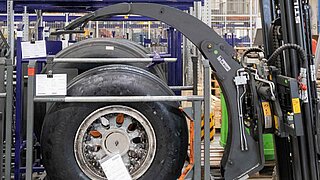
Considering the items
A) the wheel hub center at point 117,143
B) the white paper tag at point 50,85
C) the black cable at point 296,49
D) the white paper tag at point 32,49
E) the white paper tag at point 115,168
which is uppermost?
the white paper tag at point 32,49

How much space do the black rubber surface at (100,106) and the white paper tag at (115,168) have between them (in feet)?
0.52

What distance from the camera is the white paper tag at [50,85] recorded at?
2.86 m

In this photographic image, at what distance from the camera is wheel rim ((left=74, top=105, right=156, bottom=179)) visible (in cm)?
298

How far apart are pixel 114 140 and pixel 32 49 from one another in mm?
1200

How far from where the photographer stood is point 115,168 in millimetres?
2982

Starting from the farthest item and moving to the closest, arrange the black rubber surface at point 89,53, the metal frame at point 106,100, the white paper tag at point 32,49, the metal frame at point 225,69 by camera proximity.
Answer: the black rubber surface at point 89,53, the white paper tag at point 32,49, the metal frame at point 225,69, the metal frame at point 106,100

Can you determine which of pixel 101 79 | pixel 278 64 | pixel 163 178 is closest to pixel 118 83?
pixel 101 79

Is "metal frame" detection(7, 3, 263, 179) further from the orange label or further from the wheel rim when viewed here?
the wheel rim

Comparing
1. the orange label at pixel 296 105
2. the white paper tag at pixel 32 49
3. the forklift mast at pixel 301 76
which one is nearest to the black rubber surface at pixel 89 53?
the white paper tag at pixel 32 49

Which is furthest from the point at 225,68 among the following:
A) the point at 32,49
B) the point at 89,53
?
the point at 32,49

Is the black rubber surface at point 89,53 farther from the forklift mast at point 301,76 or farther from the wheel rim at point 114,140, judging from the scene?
the forklift mast at point 301,76

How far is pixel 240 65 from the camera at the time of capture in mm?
3184

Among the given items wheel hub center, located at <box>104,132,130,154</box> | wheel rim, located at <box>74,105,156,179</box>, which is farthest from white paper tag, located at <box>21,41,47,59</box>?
wheel hub center, located at <box>104,132,130,154</box>

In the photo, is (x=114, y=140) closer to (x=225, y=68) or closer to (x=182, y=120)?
(x=182, y=120)
